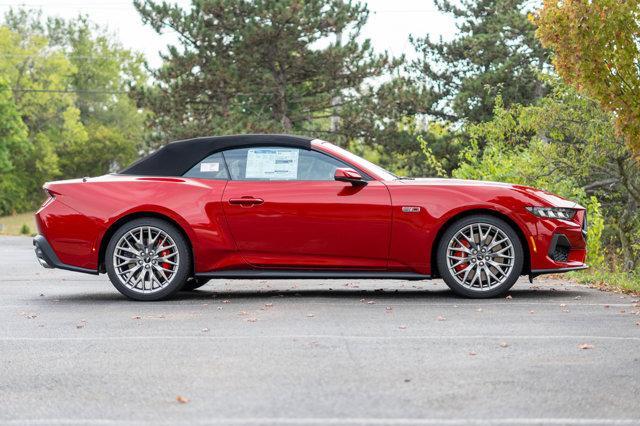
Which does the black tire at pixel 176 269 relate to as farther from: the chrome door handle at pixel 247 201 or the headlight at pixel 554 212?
the headlight at pixel 554 212

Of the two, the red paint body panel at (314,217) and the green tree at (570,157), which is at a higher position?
the green tree at (570,157)

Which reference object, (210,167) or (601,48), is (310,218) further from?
(601,48)

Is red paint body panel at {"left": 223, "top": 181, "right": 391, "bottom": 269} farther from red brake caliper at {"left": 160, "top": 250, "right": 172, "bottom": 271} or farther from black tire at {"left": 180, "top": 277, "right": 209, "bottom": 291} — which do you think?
→ black tire at {"left": 180, "top": 277, "right": 209, "bottom": 291}

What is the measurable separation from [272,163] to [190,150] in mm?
842

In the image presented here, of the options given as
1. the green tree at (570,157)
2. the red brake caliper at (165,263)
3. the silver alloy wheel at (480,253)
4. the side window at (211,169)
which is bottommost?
the red brake caliper at (165,263)

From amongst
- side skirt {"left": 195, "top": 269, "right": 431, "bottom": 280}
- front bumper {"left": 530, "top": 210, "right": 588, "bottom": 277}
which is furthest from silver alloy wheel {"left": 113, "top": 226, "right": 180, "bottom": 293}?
front bumper {"left": 530, "top": 210, "right": 588, "bottom": 277}

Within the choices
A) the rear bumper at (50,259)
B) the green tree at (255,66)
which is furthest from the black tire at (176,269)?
the green tree at (255,66)

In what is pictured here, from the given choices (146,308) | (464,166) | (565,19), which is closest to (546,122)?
(464,166)

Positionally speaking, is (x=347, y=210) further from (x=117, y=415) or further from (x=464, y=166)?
(x=464, y=166)

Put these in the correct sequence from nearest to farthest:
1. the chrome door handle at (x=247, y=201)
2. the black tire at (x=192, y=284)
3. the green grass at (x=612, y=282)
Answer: the chrome door handle at (x=247, y=201), the green grass at (x=612, y=282), the black tire at (x=192, y=284)

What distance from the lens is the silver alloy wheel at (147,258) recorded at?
10086mm

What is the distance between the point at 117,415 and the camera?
518 centimetres

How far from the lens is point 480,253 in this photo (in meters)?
9.83

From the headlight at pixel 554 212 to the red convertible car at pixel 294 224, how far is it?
12 mm
